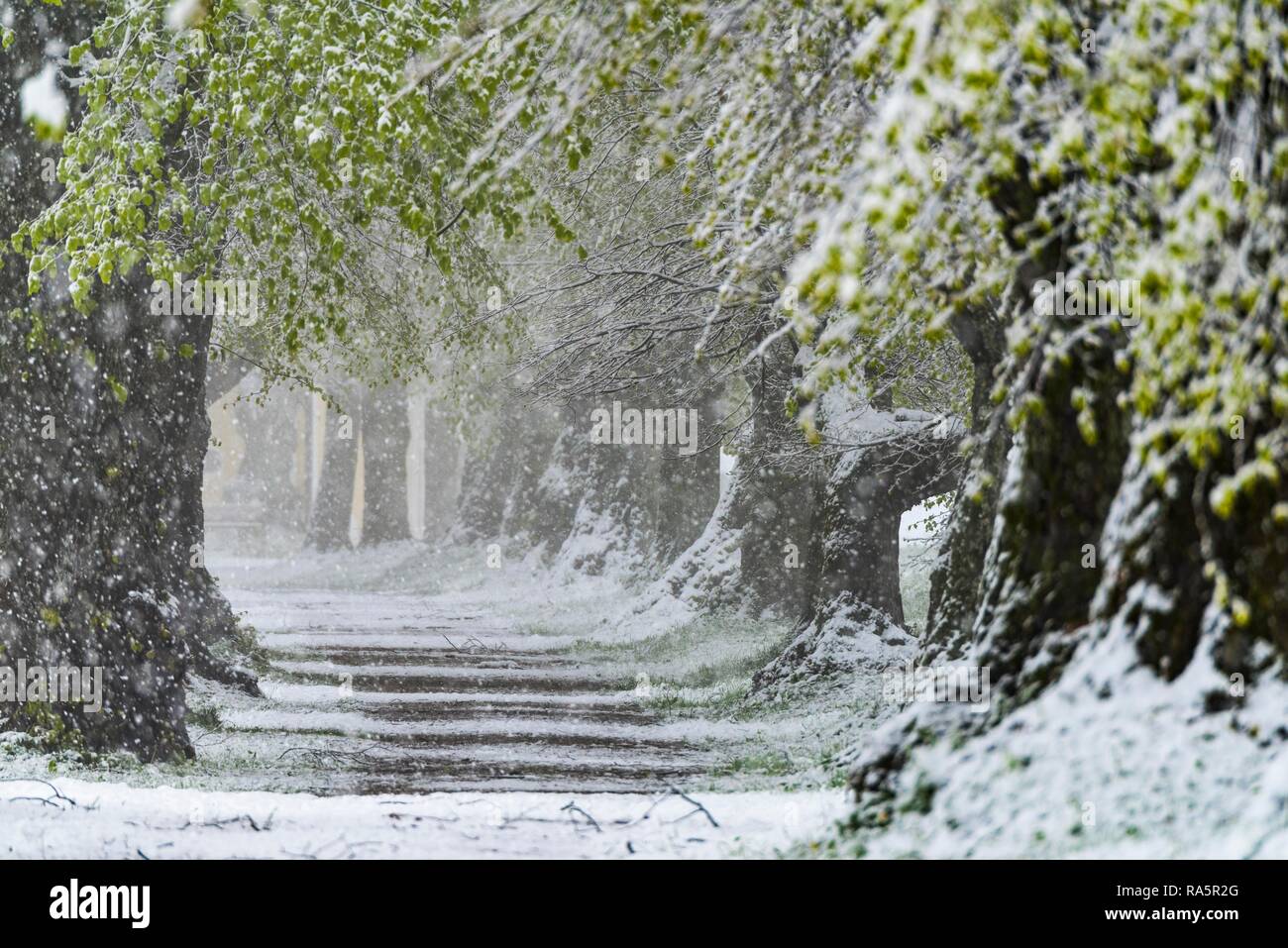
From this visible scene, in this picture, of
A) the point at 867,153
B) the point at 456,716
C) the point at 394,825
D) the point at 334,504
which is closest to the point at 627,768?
the point at 456,716

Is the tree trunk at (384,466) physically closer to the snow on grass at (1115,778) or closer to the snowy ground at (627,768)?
the snowy ground at (627,768)

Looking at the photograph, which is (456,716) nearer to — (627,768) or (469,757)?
(469,757)

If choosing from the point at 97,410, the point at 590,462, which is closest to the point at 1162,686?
the point at 97,410

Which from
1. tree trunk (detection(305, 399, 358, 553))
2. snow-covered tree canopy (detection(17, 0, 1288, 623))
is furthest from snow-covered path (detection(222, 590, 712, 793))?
tree trunk (detection(305, 399, 358, 553))

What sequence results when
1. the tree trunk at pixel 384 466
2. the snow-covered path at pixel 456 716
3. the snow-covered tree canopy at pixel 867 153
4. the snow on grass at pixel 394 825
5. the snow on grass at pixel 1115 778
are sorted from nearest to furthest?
the snow-covered tree canopy at pixel 867 153, the snow on grass at pixel 1115 778, the snow on grass at pixel 394 825, the snow-covered path at pixel 456 716, the tree trunk at pixel 384 466

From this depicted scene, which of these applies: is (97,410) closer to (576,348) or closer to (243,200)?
(243,200)

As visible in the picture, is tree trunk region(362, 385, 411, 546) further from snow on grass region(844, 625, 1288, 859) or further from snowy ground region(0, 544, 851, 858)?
snow on grass region(844, 625, 1288, 859)

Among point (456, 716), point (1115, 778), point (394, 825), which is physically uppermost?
point (1115, 778)

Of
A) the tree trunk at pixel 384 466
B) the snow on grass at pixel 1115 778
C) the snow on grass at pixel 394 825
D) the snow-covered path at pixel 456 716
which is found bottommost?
the snow-covered path at pixel 456 716

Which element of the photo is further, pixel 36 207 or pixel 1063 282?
pixel 36 207

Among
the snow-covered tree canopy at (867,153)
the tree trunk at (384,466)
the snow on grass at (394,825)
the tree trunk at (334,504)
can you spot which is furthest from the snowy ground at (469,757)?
the tree trunk at (334,504)

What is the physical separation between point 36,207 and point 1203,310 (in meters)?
8.68

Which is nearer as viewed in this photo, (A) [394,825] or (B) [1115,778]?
(B) [1115,778]

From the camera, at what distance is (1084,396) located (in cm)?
556
